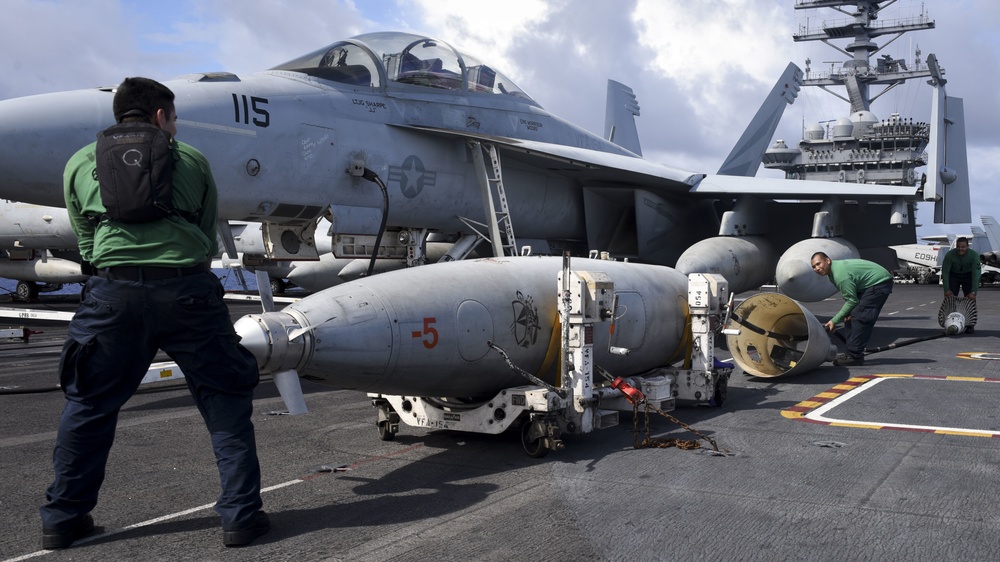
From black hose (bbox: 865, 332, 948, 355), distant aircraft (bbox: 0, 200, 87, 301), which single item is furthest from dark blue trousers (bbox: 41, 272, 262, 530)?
distant aircraft (bbox: 0, 200, 87, 301)

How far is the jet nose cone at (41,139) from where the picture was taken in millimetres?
7516

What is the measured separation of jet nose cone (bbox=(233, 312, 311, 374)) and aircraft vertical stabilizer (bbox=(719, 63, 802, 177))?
54.9ft

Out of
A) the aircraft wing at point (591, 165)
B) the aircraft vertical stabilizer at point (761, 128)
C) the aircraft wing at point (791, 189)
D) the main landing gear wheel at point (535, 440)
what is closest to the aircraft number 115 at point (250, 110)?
the aircraft wing at point (591, 165)

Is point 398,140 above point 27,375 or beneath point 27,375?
above

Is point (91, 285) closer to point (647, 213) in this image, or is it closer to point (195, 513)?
point (195, 513)

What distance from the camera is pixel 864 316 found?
11.9m

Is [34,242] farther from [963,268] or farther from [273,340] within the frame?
[963,268]

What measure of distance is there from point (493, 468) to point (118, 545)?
99.6 inches

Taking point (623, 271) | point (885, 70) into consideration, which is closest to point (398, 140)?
point (623, 271)

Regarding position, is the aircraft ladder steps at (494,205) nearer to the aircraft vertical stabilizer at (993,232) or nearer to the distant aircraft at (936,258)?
the distant aircraft at (936,258)

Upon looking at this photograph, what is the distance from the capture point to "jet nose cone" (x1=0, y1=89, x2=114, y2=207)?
752 cm

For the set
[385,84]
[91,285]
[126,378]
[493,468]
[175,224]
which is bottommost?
[493,468]

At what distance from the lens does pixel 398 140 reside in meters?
11.1

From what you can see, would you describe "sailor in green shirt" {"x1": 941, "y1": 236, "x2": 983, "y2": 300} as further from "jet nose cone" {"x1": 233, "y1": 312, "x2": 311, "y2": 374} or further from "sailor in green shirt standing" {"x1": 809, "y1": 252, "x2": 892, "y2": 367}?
"jet nose cone" {"x1": 233, "y1": 312, "x2": 311, "y2": 374}
